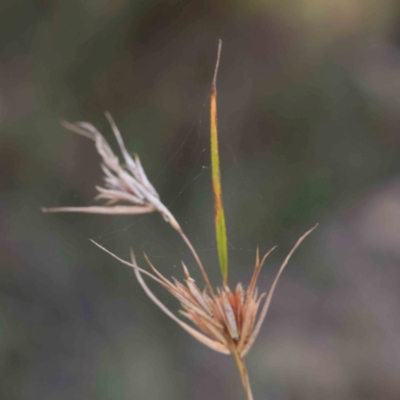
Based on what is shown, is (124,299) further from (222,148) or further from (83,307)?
(222,148)

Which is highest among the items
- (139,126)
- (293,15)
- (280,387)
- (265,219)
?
(293,15)

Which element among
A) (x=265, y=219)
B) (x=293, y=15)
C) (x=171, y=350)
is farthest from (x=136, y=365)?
(x=293, y=15)

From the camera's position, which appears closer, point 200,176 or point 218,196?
point 218,196

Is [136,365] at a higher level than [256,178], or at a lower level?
lower

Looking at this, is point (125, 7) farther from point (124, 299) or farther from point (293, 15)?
point (124, 299)

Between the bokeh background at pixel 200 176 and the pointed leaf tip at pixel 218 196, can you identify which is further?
the bokeh background at pixel 200 176

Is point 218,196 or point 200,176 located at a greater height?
point 218,196

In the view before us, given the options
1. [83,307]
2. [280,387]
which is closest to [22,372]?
[83,307]

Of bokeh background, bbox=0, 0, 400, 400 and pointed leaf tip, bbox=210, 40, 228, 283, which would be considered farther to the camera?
bokeh background, bbox=0, 0, 400, 400
